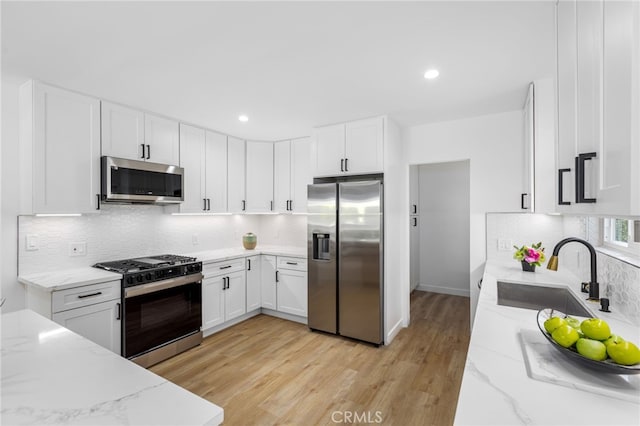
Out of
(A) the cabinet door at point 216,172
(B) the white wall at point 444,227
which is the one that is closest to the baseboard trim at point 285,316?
(A) the cabinet door at point 216,172

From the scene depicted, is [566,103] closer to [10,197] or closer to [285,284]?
[285,284]

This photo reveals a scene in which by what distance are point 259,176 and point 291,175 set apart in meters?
0.47

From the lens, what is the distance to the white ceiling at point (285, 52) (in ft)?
4.97

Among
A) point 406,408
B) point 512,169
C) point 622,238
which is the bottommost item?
point 406,408

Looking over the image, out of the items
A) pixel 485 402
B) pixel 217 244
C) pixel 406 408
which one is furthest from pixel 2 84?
pixel 406 408

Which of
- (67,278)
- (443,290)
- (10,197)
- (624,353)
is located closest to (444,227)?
(443,290)

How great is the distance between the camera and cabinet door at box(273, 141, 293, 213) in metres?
4.18

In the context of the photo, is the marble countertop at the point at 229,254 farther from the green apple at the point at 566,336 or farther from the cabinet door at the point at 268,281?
the green apple at the point at 566,336

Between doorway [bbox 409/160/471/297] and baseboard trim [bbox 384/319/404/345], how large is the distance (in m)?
1.63

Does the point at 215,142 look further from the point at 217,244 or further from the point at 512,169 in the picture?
the point at 512,169

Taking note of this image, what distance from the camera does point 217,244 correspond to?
163 inches

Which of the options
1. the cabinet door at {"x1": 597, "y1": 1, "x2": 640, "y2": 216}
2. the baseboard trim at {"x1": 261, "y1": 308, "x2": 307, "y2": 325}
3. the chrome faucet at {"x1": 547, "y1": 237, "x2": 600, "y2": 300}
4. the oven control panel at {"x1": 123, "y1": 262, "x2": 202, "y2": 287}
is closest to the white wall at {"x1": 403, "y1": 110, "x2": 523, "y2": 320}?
the chrome faucet at {"x1": 547, "y1": 237, "x2": 600, "y2": 300}

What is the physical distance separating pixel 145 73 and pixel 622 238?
11.1ft

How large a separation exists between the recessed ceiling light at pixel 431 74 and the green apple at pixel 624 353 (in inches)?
74.0
